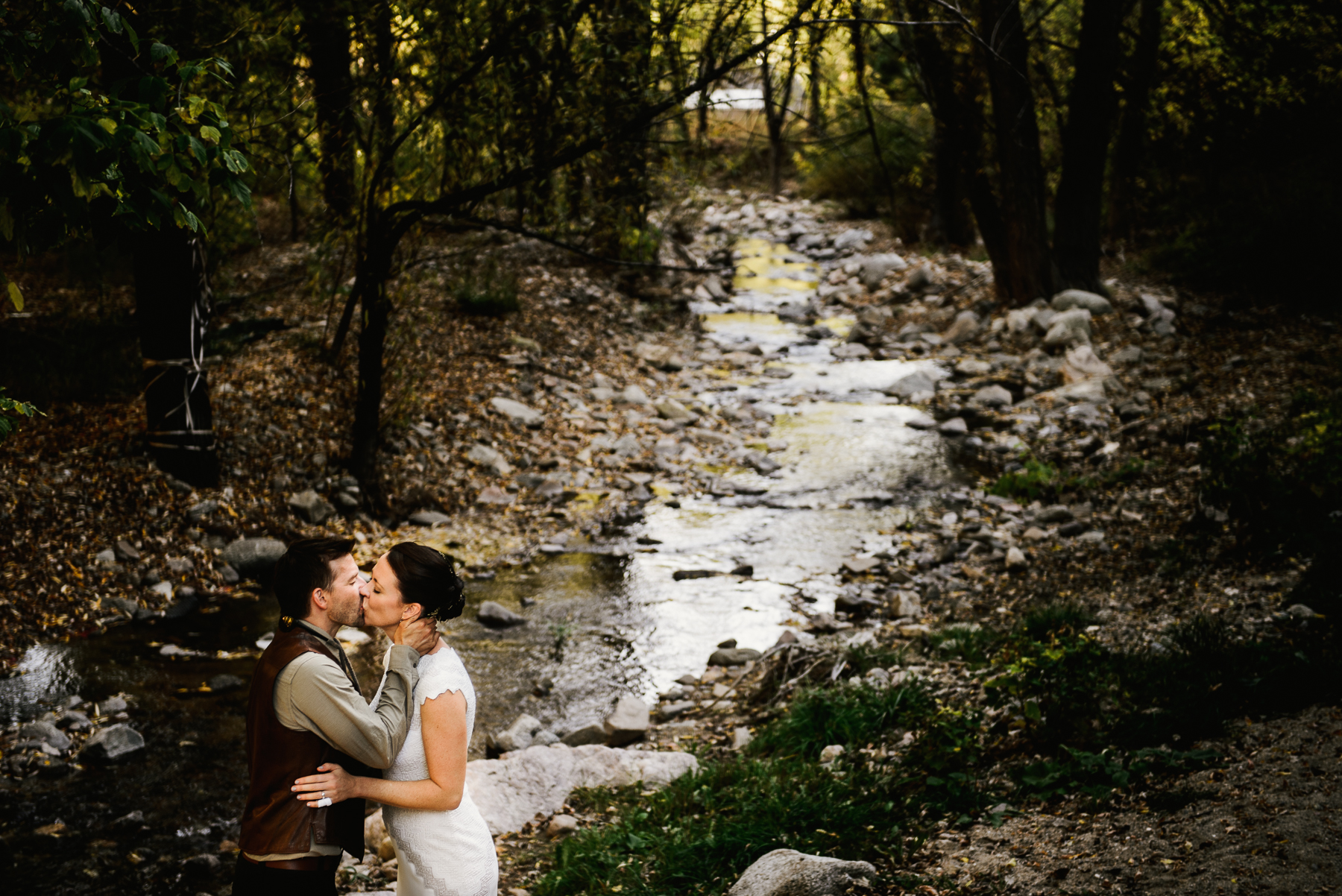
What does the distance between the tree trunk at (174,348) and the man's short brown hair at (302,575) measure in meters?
5.36

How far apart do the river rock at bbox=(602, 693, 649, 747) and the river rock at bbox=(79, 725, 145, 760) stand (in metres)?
2.47

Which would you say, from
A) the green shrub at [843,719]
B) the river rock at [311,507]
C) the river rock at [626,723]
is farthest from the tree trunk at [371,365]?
the green shrub at [843,719]

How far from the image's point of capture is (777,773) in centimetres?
445

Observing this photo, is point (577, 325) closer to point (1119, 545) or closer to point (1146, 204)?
point (1119, 545)

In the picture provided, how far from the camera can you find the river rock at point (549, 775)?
173 inches

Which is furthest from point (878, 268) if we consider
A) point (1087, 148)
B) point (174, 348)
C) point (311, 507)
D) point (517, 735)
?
point (517, 735)

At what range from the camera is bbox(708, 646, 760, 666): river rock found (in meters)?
6.27

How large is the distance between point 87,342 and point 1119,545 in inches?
373

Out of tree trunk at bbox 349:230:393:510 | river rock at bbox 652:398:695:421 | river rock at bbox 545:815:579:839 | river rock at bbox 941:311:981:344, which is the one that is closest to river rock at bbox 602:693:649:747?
river rock at bbox 545:815:579:839

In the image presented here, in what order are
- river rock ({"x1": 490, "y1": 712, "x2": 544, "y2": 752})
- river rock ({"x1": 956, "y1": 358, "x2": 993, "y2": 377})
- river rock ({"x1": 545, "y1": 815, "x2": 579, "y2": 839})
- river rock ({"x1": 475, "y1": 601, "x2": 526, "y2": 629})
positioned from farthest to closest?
river rock ({"x1": 956, "y1": 358, "x2": 993, "y2": 377})
river rock ({"x1": 475, "y1": 601, "x2": 526, "y2": 629})
river rock ({"x1": 490, "y1": 712, "x2": 544, "y2": 752})
river rock ({"x1": 545, "y1": 815, "x2": 579, "y2": 839})

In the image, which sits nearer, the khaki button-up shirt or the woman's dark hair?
the khaki button-up shirt

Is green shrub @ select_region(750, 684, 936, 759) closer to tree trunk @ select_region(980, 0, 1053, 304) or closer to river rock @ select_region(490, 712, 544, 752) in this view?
river rock @ select_region(490, 712, 544, 752)

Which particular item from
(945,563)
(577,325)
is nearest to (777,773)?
(945,563)

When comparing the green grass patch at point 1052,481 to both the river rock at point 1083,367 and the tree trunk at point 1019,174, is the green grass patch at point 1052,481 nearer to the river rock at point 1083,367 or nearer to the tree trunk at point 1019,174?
the river rock at point 1083,367
